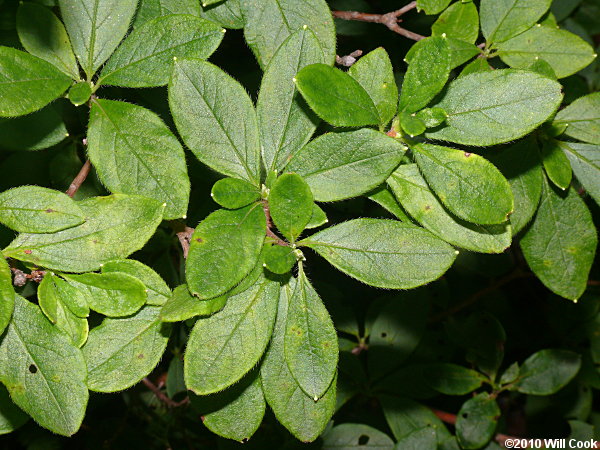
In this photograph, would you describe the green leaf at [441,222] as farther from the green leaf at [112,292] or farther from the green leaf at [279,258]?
the green leaf at [112,292]

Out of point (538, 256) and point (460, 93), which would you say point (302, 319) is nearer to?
point (460, 93)

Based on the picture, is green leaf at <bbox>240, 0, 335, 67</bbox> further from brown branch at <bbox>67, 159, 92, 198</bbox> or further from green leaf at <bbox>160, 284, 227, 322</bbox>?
green leaf at <bbox>160, 284, 227, 322</bbox>

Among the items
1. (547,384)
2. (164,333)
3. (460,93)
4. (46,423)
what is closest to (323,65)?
(460,93)

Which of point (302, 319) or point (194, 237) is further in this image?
point (302, 319)

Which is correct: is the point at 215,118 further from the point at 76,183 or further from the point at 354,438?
the point at 354,438

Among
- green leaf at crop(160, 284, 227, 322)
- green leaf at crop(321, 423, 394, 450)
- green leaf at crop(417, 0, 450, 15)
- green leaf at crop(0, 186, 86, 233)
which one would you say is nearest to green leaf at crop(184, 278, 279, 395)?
green leaf at crop(160, 284, 227, 322)

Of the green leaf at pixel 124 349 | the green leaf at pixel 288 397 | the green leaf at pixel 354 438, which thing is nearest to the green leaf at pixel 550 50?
the green leaf at pixel 288 397

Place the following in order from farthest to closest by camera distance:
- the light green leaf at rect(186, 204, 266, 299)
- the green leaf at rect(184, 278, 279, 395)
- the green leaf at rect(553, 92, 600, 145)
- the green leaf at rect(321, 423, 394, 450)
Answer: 1. the green leaf at rect(321, 423, 394, 450)
2. the green leaf at rect(553, 92, 600, 145)
3. the green leaf at rect(184, 278, 279, 395)
4. the light green leaf at rect(186, 204, 266, 299)
